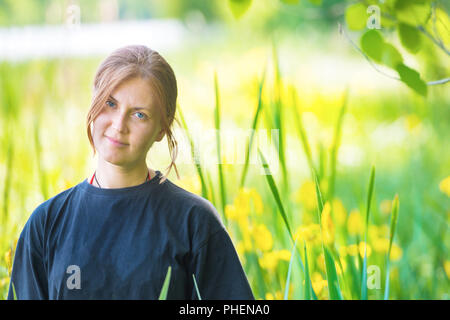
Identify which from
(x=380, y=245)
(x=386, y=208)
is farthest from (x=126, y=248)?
(x=386, y=208)

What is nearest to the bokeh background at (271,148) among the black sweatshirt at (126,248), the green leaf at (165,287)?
the black sweatshirt at (126,248)

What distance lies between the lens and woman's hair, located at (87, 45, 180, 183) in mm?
875

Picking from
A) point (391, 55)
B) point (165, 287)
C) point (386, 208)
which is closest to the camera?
point (165, 287)

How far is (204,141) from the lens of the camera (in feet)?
4.20

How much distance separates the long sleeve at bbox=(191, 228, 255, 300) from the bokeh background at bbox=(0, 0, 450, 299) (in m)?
0.15

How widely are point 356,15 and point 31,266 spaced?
969mm

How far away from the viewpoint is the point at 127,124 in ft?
2.90

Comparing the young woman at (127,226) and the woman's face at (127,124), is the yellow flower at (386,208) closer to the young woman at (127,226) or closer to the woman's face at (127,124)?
the young woman at (127,226)

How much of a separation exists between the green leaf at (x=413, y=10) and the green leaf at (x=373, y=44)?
8 cm

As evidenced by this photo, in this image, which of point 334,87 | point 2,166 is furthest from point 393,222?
point 334,87

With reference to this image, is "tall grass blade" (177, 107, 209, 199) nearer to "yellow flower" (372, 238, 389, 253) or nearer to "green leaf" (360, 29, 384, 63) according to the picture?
"green leaf" (360, 29, 384, 63)

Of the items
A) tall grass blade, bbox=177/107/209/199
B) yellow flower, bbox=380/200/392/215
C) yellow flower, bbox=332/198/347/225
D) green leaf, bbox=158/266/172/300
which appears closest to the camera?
green leaf, bbox=158/266/172/300

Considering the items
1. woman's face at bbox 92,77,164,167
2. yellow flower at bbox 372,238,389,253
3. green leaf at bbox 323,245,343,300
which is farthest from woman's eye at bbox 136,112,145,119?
yellow flower at bbox 372,238,389,253

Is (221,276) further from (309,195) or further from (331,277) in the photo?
(309,195)
